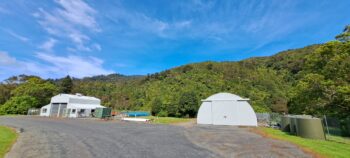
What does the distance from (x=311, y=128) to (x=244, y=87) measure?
47.6m

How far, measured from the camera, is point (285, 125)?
60.9 ft

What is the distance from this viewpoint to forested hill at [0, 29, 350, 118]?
760 inches

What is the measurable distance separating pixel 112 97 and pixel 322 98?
69.2 metres

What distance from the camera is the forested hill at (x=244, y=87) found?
19.3 metres

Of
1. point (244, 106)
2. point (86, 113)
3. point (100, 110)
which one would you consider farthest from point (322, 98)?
point (86, 113)

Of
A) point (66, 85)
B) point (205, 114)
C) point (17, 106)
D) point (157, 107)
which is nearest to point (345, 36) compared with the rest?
point (205, 114)

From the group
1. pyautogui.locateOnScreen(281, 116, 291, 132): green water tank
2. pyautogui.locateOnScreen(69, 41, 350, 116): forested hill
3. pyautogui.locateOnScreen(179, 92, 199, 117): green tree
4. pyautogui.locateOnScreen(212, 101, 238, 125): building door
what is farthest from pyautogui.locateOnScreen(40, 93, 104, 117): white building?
pyautogui.locateOnScreen(281, 116, 291, 132): green water tank

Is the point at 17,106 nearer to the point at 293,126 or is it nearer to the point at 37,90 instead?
the point at 37,90

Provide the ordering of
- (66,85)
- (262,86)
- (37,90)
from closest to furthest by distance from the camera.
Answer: (37,90), (262,86), (66,85)

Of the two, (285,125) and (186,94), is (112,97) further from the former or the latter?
(285,125)

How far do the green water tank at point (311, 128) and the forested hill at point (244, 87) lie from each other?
605cm

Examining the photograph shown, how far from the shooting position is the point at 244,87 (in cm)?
5997

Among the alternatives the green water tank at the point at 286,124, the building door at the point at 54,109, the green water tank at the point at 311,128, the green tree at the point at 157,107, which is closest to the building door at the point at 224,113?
the green water tank at the point at 286,124

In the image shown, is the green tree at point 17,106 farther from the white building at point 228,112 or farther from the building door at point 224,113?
the building door at point 224,113
